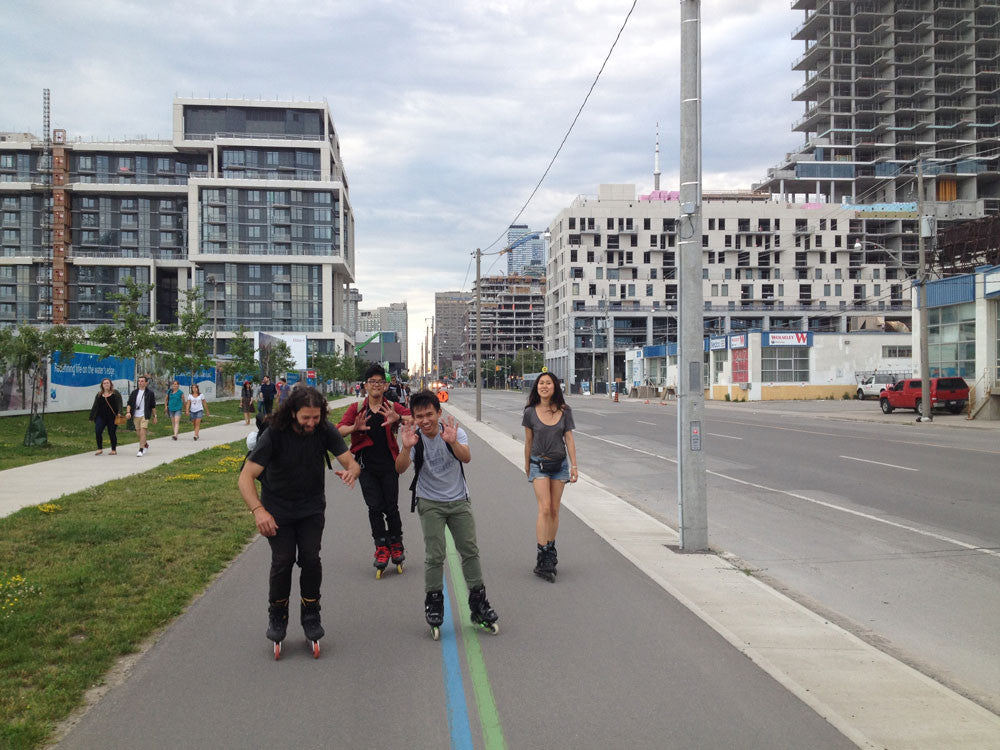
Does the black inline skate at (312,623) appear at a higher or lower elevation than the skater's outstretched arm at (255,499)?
lower

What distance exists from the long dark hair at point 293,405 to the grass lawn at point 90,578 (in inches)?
69.1

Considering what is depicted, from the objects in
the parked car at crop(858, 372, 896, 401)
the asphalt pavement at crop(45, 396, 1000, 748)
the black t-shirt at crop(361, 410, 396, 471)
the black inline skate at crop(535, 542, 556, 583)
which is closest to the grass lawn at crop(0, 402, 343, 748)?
the asphalt pavement at crop(45, 396, 1000, 748)

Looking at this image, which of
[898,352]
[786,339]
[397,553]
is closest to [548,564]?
[397,553]

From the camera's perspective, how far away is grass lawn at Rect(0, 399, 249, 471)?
17.7m

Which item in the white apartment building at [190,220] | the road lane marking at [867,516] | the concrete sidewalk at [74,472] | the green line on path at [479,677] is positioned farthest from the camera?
the white apartment building at [190,220]

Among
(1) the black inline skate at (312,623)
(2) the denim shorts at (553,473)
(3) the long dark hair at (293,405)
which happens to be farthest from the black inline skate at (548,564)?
(3) the long dark hair at (293,405)

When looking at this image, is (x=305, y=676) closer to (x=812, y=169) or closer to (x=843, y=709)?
(x=843, y=709)

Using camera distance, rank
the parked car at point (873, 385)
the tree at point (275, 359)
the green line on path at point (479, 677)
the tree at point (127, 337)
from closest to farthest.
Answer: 1. the green line on path at point (479, 677)
2. the tree at point (127, 337)
3. the tree at point (275, 359)
4. the parked car at point (873, 385)

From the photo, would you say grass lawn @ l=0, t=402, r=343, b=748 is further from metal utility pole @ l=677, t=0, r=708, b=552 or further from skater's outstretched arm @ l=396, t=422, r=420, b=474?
metal utility pole @ l=677, t=0, r=708, b=552

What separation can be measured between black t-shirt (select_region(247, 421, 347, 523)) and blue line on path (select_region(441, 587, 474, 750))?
4.07 ft

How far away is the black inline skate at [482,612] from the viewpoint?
214 inches

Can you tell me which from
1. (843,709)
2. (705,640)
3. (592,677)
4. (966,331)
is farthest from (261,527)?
(966,331)

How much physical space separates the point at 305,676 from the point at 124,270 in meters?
102

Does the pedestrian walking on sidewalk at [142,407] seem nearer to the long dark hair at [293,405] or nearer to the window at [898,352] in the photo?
the long dark hair at [293,405]
